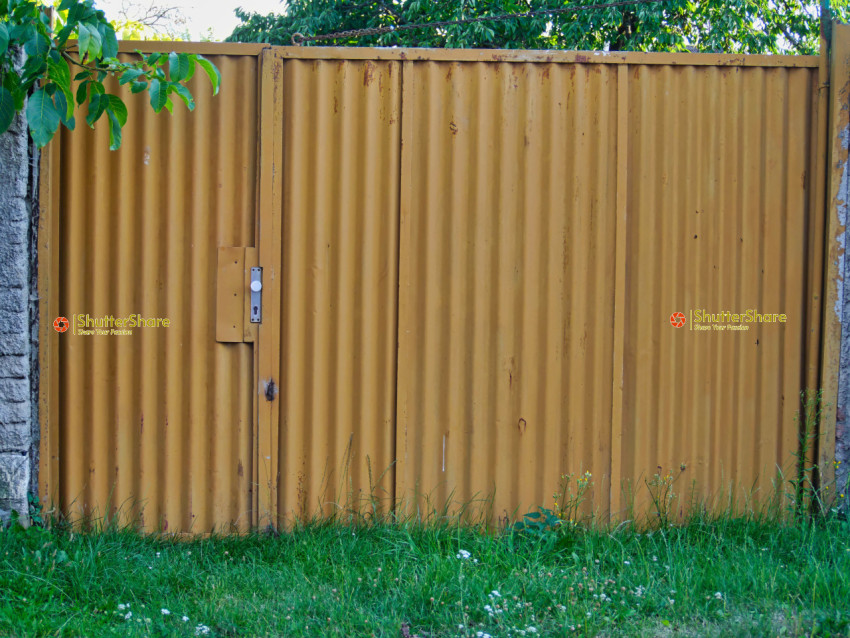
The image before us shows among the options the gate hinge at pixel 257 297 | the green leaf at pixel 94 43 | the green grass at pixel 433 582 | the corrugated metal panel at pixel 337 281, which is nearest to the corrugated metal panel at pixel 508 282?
the corrugated metal panel at pixel 337 281

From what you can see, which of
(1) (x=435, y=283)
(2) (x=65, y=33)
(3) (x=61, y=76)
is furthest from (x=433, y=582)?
(2) (x=65, y=33)

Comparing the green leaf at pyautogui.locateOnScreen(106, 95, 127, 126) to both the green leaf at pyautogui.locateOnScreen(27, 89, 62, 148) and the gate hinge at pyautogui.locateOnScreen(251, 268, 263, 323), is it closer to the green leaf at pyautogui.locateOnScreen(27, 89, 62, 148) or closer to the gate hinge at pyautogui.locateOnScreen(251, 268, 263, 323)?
the green leaf at pyautogui.locateOnScreen(27, 89, 62, 148)

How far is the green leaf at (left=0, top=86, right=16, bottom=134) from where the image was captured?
3.16 m

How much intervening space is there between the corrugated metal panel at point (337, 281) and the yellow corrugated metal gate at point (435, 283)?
0.01 metres

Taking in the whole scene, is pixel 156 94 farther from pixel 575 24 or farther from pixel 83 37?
pixel 575 24

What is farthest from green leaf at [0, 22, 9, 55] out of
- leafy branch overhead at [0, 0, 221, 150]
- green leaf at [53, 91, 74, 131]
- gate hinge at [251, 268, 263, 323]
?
gate hinge at [251, 268, 263, 323]

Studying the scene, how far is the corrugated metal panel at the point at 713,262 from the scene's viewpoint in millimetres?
3875

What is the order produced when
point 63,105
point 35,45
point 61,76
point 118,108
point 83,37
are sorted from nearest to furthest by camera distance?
point 83,37 < point 35,45 < point 61,76 < point 63,105 < point 118,108

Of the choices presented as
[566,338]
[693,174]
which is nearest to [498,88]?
[693,174]

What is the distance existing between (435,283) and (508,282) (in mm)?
408

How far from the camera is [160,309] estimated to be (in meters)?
3.75

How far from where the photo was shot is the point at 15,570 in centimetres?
311

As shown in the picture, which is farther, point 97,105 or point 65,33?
point 97,105

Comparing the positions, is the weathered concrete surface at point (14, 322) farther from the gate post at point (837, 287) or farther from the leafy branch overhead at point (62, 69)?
the gate post at point (837, 287)
